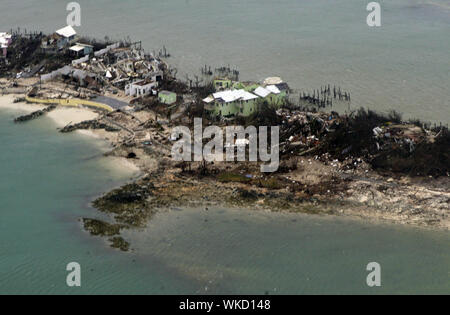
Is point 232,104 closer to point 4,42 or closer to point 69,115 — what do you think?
point 69,115

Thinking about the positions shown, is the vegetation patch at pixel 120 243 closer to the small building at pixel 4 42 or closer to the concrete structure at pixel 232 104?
the concrete structure at pixel 232 104

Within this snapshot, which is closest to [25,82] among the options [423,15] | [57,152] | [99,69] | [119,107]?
[99,69]

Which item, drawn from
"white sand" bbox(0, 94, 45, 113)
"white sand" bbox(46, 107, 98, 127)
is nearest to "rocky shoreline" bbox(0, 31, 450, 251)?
"white sand" bbox(46, 107, 98, 127)

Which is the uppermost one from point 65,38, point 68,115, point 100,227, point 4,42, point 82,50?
point 65,38

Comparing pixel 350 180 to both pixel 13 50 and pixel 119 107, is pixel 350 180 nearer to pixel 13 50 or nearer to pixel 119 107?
pixel 119 107

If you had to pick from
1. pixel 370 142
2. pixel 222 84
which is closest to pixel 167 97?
pixel 222 84

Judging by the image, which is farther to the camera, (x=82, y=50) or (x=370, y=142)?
(x=82, y=50)
